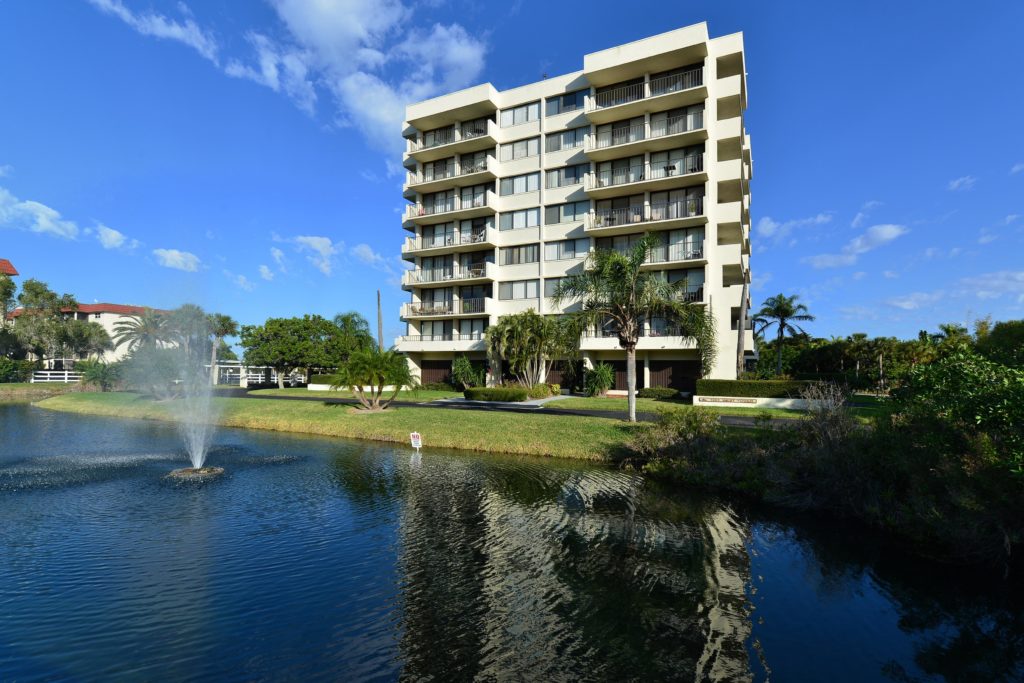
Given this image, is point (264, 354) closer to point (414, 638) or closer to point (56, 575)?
point (56, 575)

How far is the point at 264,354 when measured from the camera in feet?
171

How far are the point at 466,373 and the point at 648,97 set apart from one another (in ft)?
88.9

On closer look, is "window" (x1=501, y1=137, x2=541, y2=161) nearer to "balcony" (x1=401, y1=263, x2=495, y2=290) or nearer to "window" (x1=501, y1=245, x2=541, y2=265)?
"window" (x1=501, y1=245, x2=541, y2=265)

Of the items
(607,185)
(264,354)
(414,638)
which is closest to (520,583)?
(414,638)

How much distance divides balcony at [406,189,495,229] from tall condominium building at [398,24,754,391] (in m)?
0.16

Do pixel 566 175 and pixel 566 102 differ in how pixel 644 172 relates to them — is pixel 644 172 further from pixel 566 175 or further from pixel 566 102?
pixel 566 102

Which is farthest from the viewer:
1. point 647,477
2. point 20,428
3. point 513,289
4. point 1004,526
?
point 513,289

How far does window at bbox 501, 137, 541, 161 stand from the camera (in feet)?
148

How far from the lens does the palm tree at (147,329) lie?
4825cm

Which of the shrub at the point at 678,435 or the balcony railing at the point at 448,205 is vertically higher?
the balcony railing at the point at 448,205

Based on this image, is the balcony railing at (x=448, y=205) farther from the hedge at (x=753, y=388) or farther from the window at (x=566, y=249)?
the hedge at (x=753, y=388)

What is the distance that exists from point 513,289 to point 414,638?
39326 mm

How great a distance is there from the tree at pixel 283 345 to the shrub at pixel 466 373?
1761 centimetres

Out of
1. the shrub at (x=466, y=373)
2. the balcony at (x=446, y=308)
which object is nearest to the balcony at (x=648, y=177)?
the balcony at (x=446, y=308)
